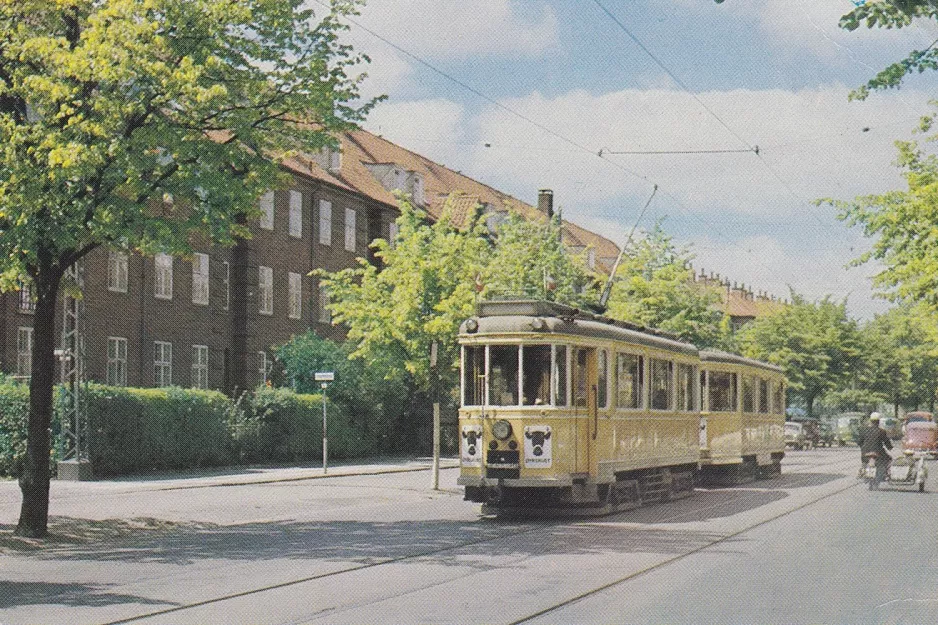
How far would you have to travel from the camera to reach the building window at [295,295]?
51906 mm

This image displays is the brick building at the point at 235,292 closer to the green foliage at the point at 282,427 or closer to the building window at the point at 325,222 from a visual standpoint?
the building window at the point at 325,222

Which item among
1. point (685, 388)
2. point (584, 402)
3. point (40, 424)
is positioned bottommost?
point (40, 424)

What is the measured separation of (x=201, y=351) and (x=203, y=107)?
99.6ft

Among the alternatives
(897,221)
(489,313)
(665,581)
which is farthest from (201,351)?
(665,581)

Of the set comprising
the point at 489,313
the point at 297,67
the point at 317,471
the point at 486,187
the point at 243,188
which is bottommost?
the point at 317,471

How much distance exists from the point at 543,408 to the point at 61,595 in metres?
9.21

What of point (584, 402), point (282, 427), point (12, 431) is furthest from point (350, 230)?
point (584, 402)

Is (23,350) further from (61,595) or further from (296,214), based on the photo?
(61,595)

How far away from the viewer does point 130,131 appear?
16.5 m

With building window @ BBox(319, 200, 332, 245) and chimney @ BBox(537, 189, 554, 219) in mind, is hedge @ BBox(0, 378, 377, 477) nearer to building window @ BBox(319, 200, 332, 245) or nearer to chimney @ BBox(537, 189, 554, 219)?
building window @ BBox(319, 200, 332, 245)

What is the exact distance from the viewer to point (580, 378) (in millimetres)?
19922

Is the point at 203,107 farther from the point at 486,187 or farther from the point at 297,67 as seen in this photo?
the point at 486,187

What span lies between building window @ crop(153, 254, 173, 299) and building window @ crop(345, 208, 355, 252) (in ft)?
44.9

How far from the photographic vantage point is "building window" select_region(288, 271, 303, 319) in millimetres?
51906
